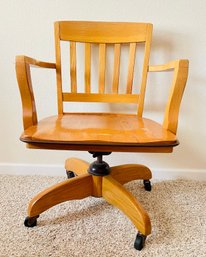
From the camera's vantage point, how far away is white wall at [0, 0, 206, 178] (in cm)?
97

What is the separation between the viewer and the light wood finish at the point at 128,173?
0.93 metres

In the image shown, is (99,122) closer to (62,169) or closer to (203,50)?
(62,169)

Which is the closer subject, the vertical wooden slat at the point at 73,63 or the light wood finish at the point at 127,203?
the light wood finish at the point at 127,203

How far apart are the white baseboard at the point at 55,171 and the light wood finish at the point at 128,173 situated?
17cm

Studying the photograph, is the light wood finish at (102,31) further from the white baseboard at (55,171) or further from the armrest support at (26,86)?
the white baseboard at (55,171)

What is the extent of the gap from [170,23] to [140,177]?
72 cm

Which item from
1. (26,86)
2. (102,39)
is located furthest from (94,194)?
(102,39)

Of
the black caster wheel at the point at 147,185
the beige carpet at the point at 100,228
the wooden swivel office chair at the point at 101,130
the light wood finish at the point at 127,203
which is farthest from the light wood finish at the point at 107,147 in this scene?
the black caster wheel at the point at 147,185

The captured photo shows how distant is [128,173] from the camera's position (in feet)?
3.17

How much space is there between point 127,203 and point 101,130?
0.27 m

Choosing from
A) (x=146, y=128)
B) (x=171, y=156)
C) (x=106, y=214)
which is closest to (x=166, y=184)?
(x=171, y=156)

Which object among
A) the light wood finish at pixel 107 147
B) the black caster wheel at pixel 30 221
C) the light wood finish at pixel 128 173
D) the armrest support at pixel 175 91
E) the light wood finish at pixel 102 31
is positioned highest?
the light wood finish at pixel 102 31

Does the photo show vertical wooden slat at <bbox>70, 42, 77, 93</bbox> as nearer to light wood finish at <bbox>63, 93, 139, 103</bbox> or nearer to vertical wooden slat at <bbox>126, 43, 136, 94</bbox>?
light wood finish at <bbox>63, 93, 139, 103</bbox>

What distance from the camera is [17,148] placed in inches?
45.6
